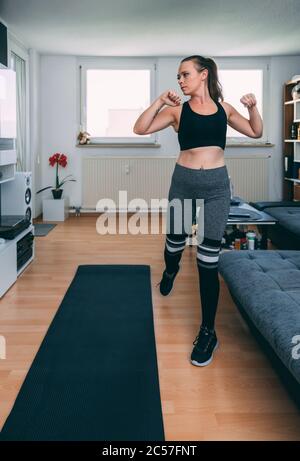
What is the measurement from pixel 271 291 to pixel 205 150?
2.17 ft

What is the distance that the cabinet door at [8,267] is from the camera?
317 cm

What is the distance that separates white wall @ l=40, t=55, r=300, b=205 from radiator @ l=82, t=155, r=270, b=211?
5.3 inches

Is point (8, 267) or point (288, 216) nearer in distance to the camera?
point (8, 267)

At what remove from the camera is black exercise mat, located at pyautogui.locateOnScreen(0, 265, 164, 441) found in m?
1.64

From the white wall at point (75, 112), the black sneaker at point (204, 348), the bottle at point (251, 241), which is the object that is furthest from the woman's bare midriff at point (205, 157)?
the white wall at point (75, 112)

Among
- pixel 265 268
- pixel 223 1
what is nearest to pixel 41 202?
pixel 223 1

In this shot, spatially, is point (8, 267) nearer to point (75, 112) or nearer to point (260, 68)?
point (75, 112)

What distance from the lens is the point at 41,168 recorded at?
705 cm

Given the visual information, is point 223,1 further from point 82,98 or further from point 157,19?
point 82,98

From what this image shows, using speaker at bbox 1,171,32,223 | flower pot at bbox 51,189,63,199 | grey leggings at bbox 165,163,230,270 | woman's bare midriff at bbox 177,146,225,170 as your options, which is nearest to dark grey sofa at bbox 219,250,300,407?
grey leggings at bbox 165,163,230,270

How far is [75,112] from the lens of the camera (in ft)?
23.0

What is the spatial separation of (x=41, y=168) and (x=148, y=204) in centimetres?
156

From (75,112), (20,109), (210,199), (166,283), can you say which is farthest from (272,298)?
(75,112)

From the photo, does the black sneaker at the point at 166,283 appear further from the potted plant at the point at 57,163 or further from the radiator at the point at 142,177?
the radiator at the point at 142,177
